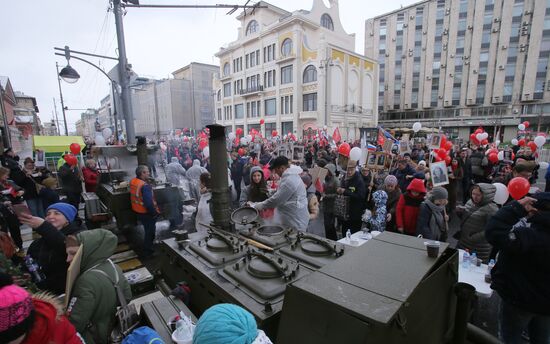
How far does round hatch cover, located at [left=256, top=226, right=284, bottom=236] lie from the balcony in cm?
3602

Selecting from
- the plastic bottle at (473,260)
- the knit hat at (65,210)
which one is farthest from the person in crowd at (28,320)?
the plastic bottle at (473,260)

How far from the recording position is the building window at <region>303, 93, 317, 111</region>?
33.0m

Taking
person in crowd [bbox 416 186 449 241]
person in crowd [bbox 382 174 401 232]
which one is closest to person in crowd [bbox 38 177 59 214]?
person in crowd [bbox 382 174 401 232]

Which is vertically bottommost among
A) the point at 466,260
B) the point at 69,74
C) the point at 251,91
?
the point at 466,260

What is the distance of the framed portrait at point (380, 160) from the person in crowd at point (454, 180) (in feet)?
7.31

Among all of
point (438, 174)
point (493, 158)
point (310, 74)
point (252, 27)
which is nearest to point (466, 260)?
point (438, 174)

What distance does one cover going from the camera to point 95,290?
2.13m

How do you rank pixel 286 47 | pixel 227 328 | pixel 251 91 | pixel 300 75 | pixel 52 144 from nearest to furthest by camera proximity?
1. pixel 227 328
2. pixel 52 144
3. pixel 300 75
4. pixel 286 47
5. pixel 251 91

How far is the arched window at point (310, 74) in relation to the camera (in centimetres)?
3250

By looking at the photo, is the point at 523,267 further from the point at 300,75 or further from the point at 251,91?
the point at 251,91

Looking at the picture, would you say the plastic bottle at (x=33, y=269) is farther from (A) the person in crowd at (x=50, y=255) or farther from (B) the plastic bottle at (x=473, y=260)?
(B) the plastic bottle at (x=473, y=260)

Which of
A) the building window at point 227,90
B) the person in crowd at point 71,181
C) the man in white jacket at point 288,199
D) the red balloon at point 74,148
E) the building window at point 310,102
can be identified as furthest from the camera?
the building window at point 227,90

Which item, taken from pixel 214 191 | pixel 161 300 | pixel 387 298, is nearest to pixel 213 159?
pixel 214 191

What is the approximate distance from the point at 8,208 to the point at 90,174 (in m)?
3.22
